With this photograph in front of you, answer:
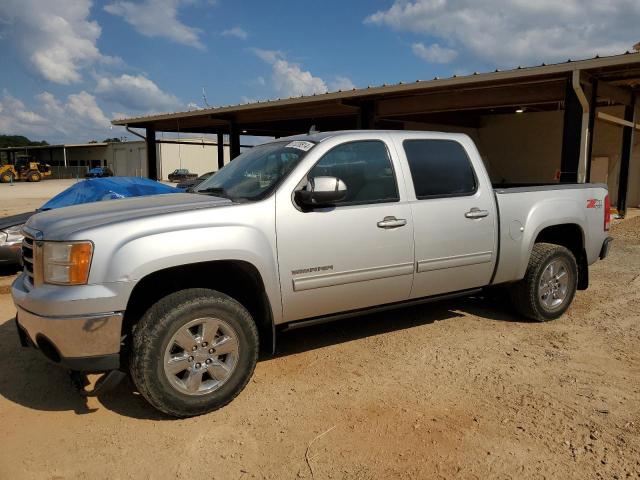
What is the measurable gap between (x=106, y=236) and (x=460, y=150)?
317 cm

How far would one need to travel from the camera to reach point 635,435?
3045 mm

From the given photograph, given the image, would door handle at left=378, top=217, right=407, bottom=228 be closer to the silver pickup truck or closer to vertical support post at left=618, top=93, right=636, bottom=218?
the silver pickup truck

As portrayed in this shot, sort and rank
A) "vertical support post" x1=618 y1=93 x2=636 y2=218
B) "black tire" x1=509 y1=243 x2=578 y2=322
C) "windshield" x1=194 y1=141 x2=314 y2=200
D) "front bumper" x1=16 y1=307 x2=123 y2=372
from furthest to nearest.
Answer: "vertical support post" x1=618 y1=93 x2=636 y2=218 < "black tire" x1=509 y1=243 x2=578 y2=322 < "windshield" x1=194 y1=141 x2=314 y2=200 < "front bumper" x1=16 y1=307 x2=123 y2=372

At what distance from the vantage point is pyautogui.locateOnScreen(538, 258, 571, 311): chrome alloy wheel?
5090 mm

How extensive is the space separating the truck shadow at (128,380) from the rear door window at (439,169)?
1.44 meters

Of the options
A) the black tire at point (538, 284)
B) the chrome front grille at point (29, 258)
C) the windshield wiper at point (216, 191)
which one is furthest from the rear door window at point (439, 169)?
the chrome front grille at point (29, 258)

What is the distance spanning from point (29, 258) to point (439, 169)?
3.25 m

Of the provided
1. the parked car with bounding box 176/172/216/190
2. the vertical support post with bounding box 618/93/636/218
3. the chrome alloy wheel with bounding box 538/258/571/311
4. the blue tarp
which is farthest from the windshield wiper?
the vertical support post with bounding box 618/93/636/218

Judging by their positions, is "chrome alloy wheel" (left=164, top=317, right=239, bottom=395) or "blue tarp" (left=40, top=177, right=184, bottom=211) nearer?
"chrome alloy wheel" (left=164, top=317, right=239, bottom=395)

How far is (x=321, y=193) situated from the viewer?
3.48 meters

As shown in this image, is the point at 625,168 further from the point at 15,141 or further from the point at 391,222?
the point at 15,141

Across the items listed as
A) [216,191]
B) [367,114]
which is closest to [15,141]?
[367,114]

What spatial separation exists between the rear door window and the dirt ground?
137 centimetres

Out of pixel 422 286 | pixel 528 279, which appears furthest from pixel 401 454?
pixel 528 279
